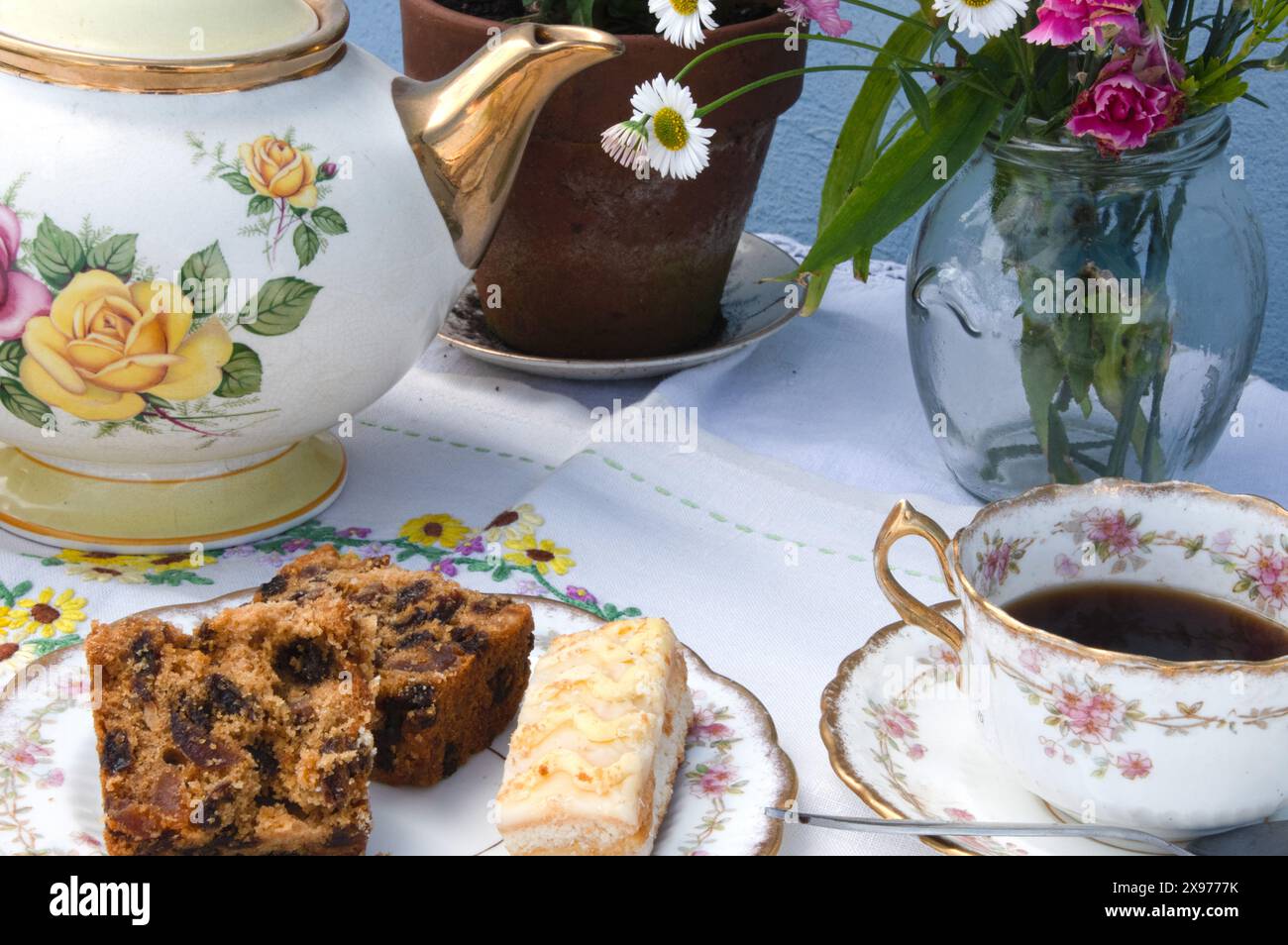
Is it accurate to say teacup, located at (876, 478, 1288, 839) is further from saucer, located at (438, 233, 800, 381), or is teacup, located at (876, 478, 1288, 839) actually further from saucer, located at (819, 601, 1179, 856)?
saucer, located at (438, 233, 800, 381)

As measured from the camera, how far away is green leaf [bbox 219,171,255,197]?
0.76 metres

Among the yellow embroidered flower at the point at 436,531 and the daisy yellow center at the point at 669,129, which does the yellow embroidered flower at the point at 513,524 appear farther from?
the daisy yellow center at the point at 669,129

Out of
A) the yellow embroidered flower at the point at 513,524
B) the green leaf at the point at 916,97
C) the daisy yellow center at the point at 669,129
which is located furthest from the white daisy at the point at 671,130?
the yellow embroidered flower at the point at 513,524

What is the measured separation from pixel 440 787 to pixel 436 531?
0.25 m

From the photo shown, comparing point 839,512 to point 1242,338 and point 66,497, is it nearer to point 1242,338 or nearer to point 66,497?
point 1242,338

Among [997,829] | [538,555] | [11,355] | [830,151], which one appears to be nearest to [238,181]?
[11,355]

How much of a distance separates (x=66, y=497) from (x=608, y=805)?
0.41 meters

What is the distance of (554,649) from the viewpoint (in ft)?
2.24

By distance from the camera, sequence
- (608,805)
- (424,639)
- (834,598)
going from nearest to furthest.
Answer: (608,805) → (424,639) → (834,598)

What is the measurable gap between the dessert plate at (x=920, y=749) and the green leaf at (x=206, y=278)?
34cm

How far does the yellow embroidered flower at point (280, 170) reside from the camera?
77cm

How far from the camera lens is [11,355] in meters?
0.77

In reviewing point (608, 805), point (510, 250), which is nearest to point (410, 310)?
point (510, 250)

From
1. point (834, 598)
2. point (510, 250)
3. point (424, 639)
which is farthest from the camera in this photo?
point (510, 250)
